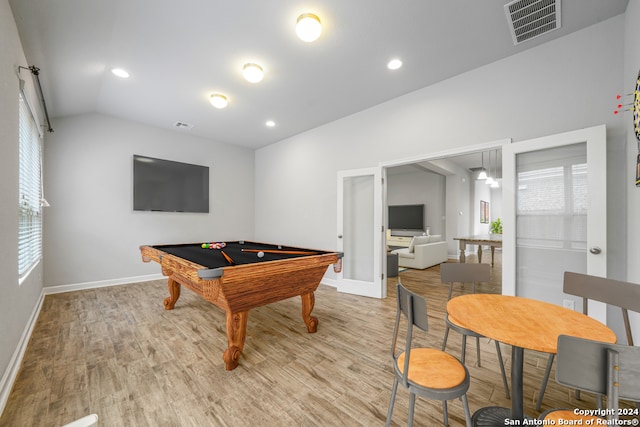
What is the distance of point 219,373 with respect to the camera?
1938 millimetres

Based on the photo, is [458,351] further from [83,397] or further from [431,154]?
[83,397]

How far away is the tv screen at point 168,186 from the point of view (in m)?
4.56

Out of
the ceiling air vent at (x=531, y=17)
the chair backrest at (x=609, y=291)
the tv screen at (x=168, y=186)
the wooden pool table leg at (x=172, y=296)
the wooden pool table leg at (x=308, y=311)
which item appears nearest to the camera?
the chair backrest at (x=609, y=291)

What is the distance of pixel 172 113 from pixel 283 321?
3766 mm

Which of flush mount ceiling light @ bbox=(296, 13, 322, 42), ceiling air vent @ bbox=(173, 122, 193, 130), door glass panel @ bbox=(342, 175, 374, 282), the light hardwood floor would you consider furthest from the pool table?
ceiling air vent @ bbox=(173, 122, 193, 130)

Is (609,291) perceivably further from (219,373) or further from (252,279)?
(219,373)

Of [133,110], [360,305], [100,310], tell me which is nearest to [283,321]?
[360,305]

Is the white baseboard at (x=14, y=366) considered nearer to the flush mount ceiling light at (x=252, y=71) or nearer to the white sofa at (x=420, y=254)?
the flush mount ceiling light at (x=252, y=71)

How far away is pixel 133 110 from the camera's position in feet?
13.4

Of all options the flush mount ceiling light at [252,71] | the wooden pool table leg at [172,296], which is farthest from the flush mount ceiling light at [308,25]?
the wooden pool table leg at [172,296]

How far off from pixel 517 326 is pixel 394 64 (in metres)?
2.82

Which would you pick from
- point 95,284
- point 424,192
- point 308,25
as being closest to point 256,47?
point 308,25

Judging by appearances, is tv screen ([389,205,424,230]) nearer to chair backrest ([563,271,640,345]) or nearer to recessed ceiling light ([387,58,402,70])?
recessed ceiling light ([387,58,402,70])

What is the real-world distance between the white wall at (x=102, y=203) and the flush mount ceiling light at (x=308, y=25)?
3.98 metres
